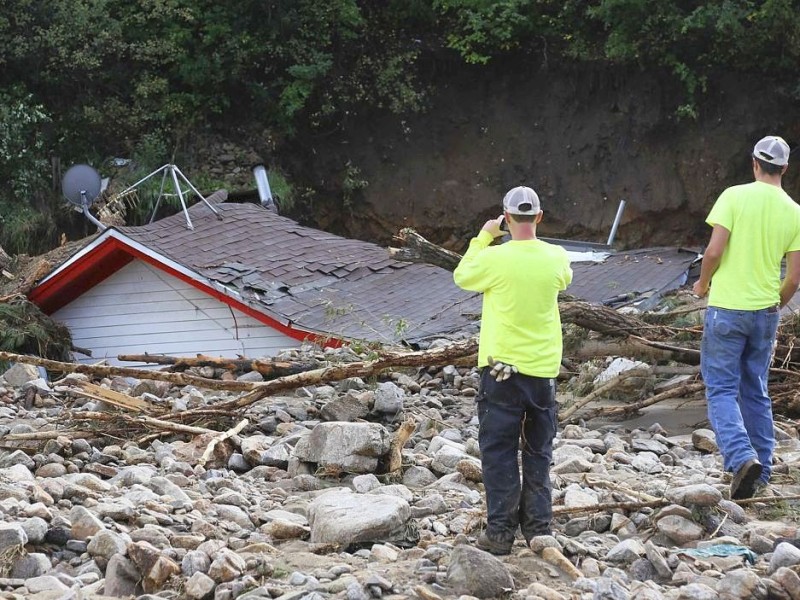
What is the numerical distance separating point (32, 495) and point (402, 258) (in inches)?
179

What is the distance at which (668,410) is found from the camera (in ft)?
31.0

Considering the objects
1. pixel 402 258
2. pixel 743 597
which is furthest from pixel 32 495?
pixel 402 258

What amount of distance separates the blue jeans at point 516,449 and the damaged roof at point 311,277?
24.8 feet

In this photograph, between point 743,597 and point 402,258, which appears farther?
point 402,258

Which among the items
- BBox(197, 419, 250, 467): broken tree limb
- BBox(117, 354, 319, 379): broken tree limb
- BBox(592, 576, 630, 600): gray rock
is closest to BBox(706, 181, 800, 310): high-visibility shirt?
BBox(592, 576, 630, 600): gray rock

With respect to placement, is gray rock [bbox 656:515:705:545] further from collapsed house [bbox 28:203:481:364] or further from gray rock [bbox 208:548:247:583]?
collapsed house [bbox 28:203:481:364]

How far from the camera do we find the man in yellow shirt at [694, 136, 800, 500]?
6.00 meters

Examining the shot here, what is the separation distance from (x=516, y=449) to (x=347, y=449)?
74.2 inches

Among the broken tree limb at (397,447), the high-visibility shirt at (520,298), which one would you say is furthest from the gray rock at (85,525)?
the broken tree limb at (397,447)

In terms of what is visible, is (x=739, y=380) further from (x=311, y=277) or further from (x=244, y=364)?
(x=311, y=277)

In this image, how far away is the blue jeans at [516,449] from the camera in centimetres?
506

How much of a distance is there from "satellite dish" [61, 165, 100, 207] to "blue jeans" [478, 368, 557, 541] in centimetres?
1305

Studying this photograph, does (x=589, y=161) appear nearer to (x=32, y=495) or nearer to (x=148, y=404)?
(x=148, y=404)

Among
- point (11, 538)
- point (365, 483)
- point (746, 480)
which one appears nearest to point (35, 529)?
point (11, 538)
